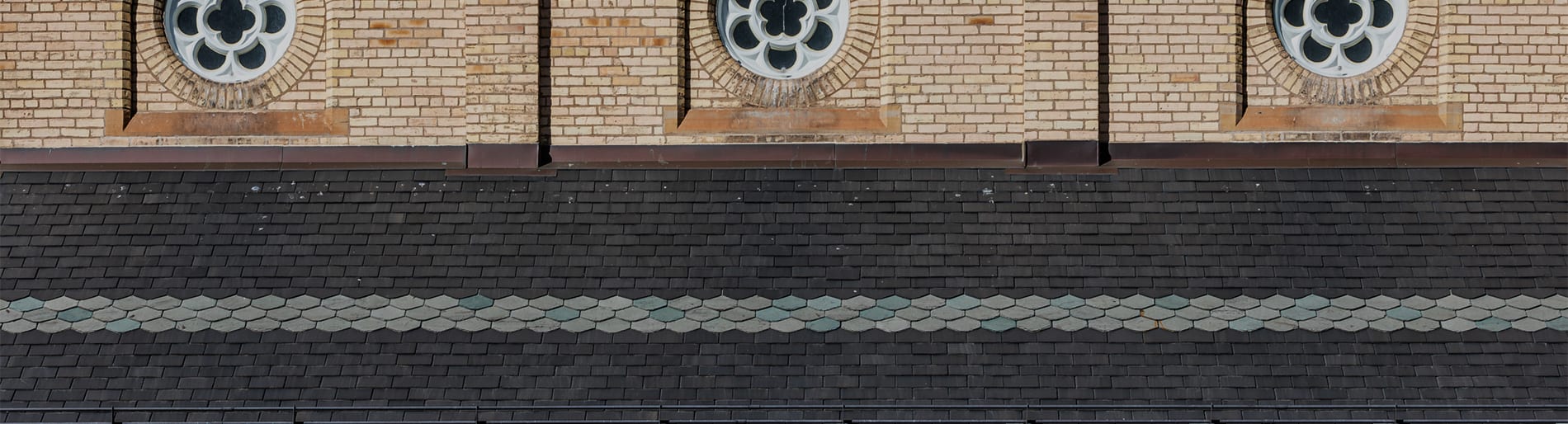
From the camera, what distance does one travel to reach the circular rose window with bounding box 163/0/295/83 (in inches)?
467

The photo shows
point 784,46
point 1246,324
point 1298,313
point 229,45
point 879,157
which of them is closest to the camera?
point 1246,324

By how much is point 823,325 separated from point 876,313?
344 millimetres

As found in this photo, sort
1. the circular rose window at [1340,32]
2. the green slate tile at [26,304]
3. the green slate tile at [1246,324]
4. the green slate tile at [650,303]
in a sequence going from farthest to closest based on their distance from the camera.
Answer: the circular rose window at [1340,32] → the green slate tile at [26,304] → the green slate tile at [650,303] → the green slate tile at [1246,324]

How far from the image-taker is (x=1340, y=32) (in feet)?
38.1

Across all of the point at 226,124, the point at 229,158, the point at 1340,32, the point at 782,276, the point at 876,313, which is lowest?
the point at 876,313

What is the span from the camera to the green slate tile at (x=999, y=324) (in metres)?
9.57

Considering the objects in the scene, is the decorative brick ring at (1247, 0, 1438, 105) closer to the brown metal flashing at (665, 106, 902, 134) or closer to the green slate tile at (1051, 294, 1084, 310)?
the brown metal flashing at (665, 106, 902, 134)

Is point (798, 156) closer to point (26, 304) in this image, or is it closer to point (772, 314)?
point (772, 314)

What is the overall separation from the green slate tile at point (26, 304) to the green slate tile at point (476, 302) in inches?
102

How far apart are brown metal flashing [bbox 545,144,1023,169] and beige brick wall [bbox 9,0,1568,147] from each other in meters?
0.09

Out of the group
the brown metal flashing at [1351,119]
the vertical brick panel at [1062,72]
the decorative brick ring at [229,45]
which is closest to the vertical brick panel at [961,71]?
the vertical brick panel at [1062,72]

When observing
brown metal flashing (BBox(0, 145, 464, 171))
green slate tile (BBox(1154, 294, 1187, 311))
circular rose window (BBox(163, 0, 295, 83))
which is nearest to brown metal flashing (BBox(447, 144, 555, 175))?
brown metal flashing (BBox(0, 145, 464, 171))

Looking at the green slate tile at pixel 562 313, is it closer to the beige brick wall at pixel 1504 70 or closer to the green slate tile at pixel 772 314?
the green slate tile at pixel 772 314

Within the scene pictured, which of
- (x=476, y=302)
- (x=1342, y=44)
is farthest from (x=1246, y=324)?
(x=476, y=302)
